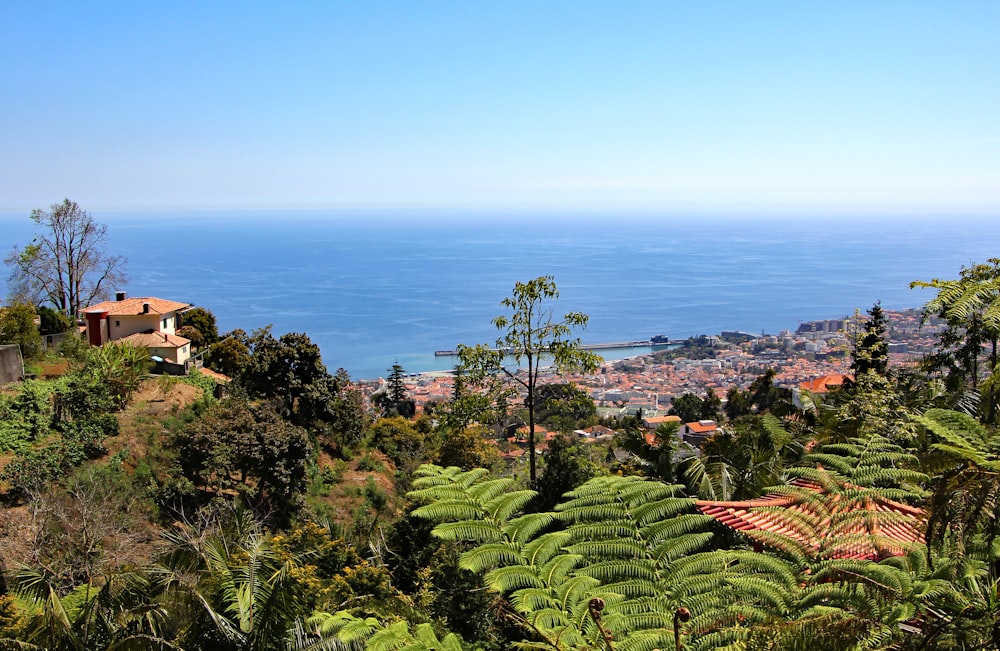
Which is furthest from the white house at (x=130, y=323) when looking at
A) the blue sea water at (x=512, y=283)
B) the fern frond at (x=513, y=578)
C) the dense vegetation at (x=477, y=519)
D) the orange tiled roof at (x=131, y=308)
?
the blue sea water at (x=512, y=283)

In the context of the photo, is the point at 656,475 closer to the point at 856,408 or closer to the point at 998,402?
the point at 856,408

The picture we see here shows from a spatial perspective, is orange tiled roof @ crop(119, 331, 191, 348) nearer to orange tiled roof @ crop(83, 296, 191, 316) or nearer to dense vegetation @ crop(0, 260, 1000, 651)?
orange tiled roof @ crop(83, 296, 191, 316)

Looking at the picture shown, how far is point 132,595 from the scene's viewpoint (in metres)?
5.89

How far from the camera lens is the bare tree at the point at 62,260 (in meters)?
26.2

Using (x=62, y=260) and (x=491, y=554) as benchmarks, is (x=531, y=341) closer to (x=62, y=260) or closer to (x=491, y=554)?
(x=491, y=554)

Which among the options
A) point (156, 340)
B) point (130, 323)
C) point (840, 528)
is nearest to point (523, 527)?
point (840, 528)

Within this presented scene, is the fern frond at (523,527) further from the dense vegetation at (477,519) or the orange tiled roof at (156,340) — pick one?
the orange tiled roof at (156,340)

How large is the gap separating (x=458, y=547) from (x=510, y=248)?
466 feet

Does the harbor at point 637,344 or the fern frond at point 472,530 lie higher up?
the fern frond at point 472,530

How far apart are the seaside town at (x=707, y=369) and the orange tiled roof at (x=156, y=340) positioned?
59.2 feet

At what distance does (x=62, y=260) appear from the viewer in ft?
88.2

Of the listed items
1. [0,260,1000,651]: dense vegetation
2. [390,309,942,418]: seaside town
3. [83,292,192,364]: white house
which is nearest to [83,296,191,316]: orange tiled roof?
[83,292,192,364]: white house

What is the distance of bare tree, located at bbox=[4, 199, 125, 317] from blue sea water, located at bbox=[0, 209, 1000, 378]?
3292cm

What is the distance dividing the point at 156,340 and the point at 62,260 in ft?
22.6
